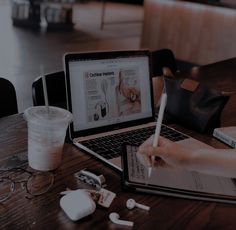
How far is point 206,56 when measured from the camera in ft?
16.4

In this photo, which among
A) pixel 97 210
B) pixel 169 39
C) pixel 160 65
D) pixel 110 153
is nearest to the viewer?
pixel 97 210

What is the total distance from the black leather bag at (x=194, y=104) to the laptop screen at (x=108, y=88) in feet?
0.41

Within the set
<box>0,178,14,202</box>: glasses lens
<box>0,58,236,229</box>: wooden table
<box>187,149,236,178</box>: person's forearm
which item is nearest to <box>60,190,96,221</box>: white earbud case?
<box>0,58,236,229</box>: wooden table

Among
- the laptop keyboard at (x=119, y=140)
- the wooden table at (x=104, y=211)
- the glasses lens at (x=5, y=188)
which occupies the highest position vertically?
the laptop keyboard at (x=119, y=140)

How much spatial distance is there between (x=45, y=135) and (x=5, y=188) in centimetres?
16

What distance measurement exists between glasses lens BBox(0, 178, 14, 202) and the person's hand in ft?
1.09

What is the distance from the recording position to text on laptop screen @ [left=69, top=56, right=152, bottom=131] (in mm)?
1187

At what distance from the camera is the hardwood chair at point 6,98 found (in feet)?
5.00

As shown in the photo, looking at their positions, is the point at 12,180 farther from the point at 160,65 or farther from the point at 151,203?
the point at 160,65

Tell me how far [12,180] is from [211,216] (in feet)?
1.67

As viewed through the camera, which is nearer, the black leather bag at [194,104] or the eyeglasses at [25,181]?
the eyeglasses at [25,181]

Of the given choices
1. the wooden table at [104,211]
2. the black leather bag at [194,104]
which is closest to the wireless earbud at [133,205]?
the wooden table at [104,211]

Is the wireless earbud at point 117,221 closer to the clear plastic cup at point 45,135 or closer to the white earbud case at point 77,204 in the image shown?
the white earbud case at point 77,204

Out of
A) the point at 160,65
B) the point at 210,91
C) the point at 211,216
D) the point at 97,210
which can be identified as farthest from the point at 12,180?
the point at 160,65
